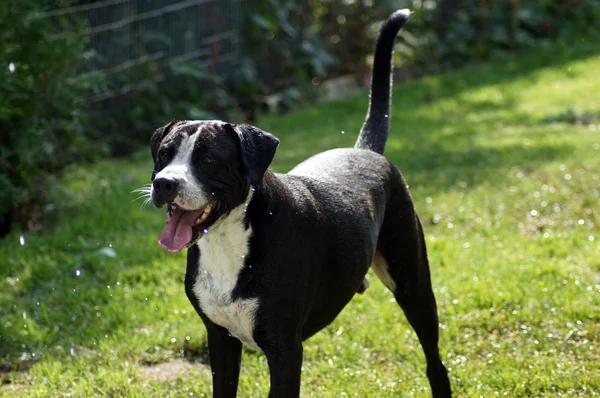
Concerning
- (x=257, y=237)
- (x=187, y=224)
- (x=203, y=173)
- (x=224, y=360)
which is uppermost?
(x=203, y=173)

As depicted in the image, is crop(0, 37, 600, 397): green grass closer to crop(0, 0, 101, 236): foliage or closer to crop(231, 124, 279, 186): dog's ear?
crop(0, 0, 101, 236): foliage

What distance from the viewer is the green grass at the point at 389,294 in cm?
448

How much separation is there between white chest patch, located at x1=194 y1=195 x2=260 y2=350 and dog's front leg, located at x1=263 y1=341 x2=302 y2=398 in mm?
110

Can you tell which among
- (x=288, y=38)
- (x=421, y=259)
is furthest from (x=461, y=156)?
(x=421, y=259)

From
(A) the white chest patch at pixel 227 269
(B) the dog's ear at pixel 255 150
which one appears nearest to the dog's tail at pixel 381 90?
(B) the dog's ear at pixel 255 150

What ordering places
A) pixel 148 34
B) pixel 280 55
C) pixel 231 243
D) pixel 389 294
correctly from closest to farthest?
pixel 231 243, pixel 389 294, pixel 148 34, pixel 280 55

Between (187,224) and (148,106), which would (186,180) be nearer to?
(187,224)

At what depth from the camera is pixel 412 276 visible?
401 cm

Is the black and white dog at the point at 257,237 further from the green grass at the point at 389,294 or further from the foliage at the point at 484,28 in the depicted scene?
the foliage at the point at 484,28

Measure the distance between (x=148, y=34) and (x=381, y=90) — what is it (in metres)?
5.71

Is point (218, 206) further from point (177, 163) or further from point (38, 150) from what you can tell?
point (38, 150)

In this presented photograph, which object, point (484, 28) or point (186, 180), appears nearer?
point (186, 180)

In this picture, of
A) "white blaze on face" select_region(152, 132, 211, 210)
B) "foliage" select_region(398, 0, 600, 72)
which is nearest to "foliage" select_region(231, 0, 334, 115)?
"foliage" select_region(398, 0, 600, 72)

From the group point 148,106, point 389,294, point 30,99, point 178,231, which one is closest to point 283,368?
point 178,231
